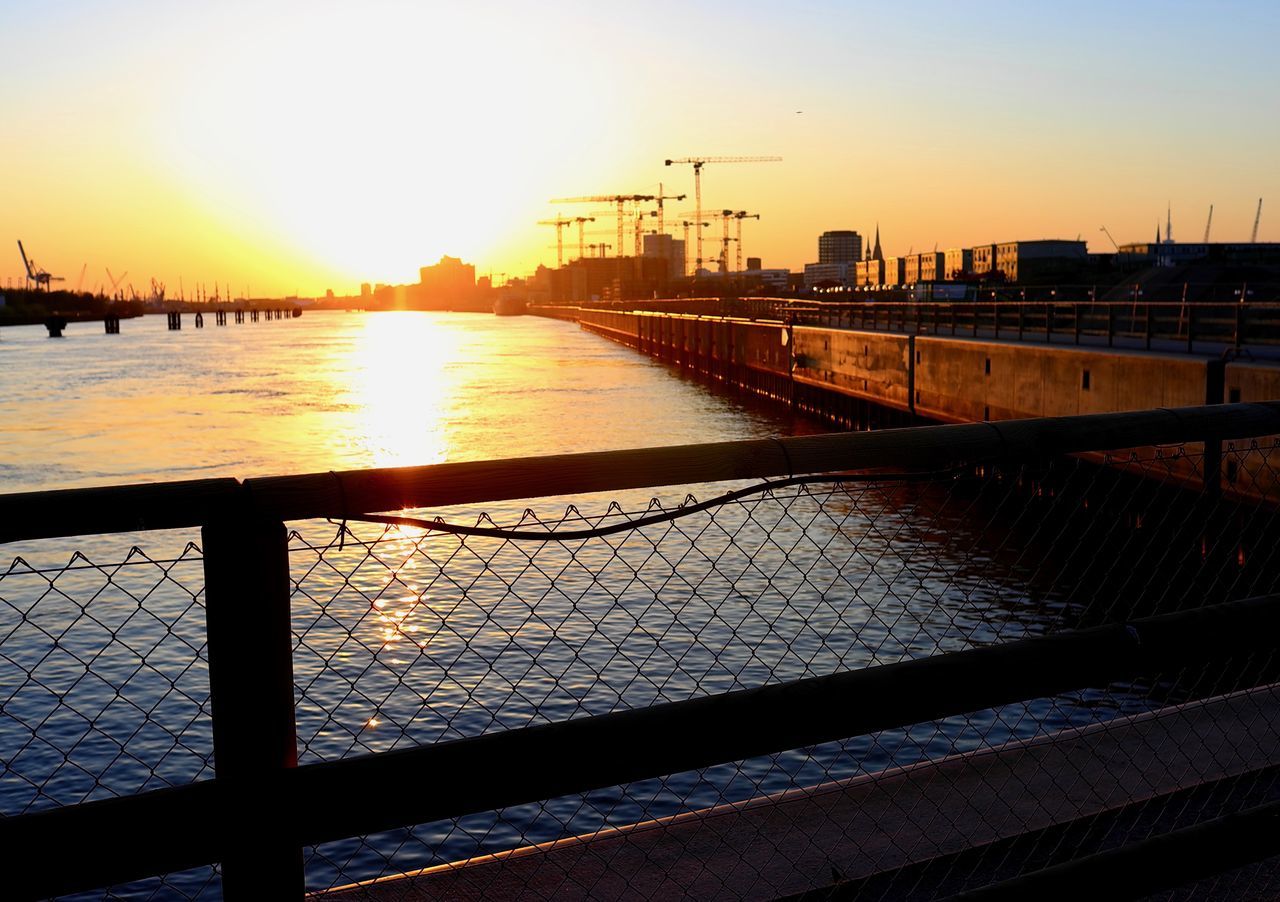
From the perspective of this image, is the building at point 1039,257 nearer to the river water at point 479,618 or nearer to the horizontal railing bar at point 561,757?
the river water at point 479,618

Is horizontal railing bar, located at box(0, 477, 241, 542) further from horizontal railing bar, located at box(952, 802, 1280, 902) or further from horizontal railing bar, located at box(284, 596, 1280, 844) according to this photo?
horizontal railing bar, located at box(952, 802, 1280, 902)

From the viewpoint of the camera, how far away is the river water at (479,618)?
10203mm

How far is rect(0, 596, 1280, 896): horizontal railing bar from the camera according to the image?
262cm

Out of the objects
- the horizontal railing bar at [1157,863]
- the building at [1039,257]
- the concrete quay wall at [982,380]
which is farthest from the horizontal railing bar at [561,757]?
the building at [1039,257]

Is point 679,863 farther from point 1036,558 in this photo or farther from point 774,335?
point 774,335

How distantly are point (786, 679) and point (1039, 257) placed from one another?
185m

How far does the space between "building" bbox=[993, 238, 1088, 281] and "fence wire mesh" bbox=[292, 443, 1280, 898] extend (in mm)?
158844

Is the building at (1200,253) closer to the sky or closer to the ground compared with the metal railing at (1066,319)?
closer to the sky

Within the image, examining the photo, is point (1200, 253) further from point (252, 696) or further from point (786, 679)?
point (252, 696)

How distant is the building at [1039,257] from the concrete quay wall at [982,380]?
380ft

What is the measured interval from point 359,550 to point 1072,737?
20.5 metres

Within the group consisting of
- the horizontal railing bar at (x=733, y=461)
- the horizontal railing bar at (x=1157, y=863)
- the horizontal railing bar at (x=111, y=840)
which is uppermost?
the horizontal railing bar at (x=733, y=461)

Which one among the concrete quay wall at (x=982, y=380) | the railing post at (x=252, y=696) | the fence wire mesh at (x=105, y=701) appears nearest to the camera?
the railing post at (x=252, y=696)

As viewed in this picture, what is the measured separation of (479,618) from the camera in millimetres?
18328
